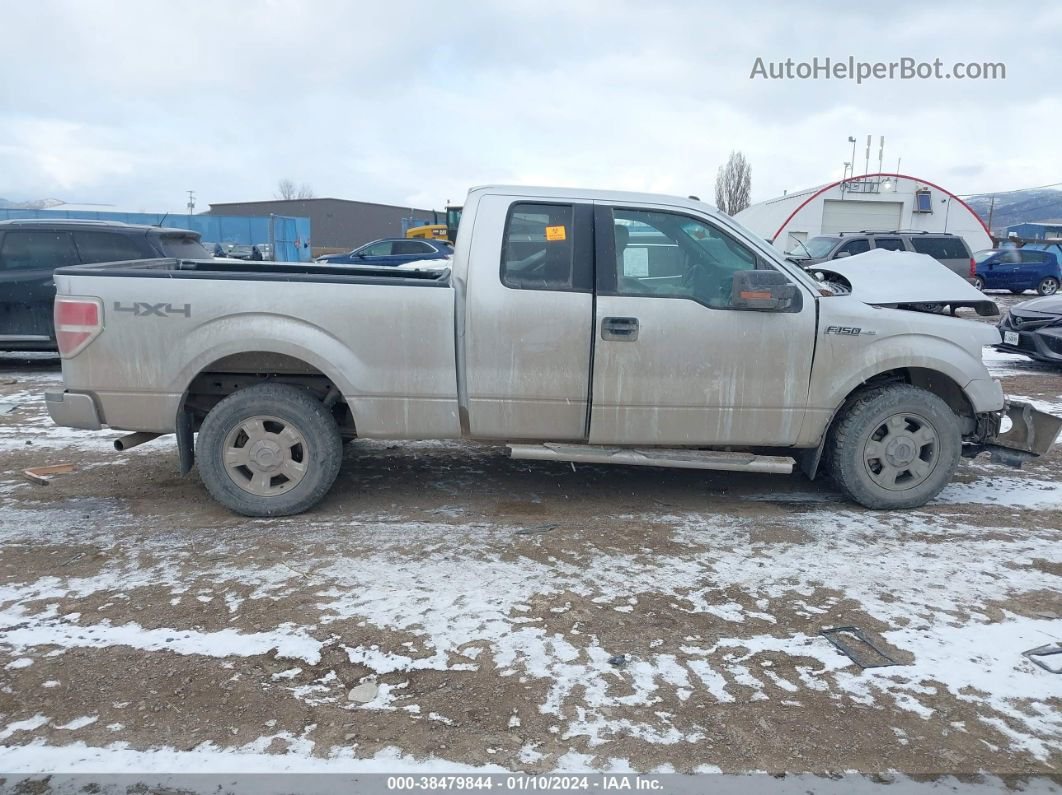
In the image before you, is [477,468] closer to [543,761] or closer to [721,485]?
[721,485]

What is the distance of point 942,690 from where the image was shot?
296 cm

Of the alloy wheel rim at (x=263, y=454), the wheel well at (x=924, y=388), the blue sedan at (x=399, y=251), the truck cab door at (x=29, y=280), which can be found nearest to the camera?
the alloy wheel rim at (x=263, y=454)

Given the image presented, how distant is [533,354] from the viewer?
4441 mm

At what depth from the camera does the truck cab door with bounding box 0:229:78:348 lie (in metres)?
8.98

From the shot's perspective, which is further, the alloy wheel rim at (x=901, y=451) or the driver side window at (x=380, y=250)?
the driver side window at (x=380, y=250)

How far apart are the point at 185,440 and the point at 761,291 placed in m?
3.61

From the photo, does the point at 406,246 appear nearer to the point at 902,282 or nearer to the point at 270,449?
the point at 270,449

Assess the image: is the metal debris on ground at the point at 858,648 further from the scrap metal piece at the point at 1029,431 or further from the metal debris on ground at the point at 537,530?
the scrap metal piece at the point at 1029,431

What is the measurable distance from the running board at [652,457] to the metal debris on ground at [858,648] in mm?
1403

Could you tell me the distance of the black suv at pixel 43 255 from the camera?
29.5 ft

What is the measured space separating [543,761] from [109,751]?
1.48 m

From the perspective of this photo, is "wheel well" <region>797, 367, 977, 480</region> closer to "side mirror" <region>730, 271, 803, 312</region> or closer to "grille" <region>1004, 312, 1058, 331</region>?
"side mirror" <region>730, 271, 803, 312</region>

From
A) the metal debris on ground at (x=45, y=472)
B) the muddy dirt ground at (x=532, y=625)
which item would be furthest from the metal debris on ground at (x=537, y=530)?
the metal debris on ground at (x=45, y=472)

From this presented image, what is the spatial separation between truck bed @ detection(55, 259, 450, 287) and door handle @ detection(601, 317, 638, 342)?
1.01 meters
